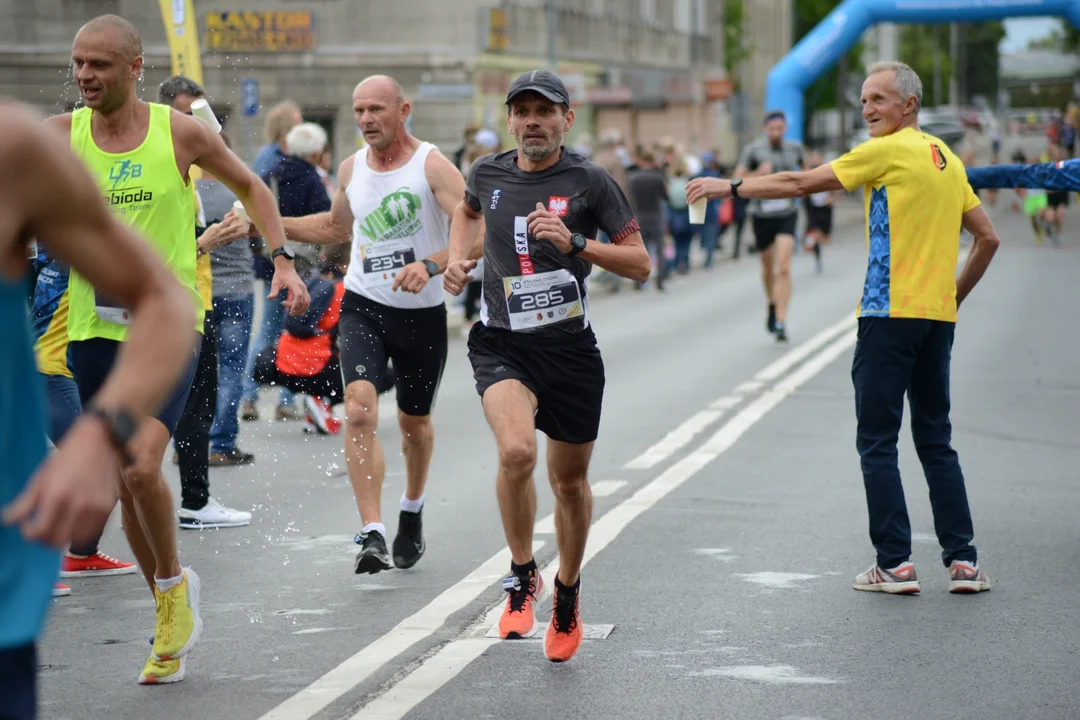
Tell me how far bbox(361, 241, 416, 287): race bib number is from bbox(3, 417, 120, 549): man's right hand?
459 cm

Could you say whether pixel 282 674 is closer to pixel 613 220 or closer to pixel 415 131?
pixel 613 220

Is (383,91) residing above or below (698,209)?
above

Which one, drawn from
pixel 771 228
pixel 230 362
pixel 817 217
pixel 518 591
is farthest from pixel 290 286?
pixel 817 217

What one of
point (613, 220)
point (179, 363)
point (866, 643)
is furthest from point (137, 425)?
point (866, 643)

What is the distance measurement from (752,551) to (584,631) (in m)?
1.67

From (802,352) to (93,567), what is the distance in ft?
34.5

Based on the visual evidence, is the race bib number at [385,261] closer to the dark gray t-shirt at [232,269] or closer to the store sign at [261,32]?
the dark gray t-shirt at [232,269]

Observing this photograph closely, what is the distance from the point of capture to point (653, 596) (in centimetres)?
657

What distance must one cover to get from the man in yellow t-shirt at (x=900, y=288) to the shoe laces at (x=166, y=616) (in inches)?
93.7

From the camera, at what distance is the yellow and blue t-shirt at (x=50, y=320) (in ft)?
22.4

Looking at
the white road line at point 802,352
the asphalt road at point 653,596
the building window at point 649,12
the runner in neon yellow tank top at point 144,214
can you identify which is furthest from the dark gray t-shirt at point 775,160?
the building window at point 649,12

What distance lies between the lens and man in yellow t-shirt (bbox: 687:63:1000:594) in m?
6.55

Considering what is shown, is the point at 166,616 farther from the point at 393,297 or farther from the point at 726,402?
the point at 726,402

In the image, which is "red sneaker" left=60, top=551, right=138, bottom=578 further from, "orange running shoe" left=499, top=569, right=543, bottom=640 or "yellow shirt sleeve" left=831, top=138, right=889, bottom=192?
"yellow shirt sleeve" left=831, top=138, right=889, bottom=192
